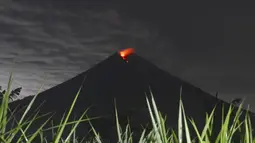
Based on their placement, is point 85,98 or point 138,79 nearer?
point 85,98

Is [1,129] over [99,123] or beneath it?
over

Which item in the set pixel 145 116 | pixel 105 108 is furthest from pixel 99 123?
pixel 105 108

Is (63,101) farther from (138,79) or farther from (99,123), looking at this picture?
(99,123)

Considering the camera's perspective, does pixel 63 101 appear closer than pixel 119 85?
Yes

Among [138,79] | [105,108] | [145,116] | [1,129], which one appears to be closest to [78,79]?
[138,79]

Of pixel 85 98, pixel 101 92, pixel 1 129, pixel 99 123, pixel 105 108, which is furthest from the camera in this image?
pixel 101 92

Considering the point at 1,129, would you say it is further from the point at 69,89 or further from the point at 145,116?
the point at 69,89

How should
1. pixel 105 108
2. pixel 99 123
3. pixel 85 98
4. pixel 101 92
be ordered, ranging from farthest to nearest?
pixel 101 92 < pixel 85 98 < pixel 105 108 < pixel 99 123

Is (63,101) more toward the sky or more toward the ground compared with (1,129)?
more toward the ground

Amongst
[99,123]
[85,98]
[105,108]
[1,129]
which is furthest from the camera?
[85,98]
